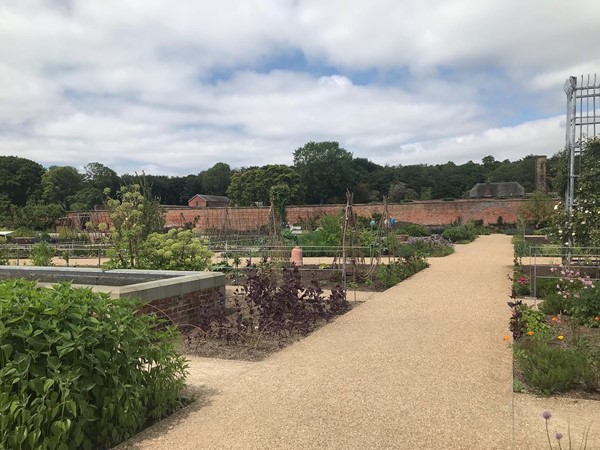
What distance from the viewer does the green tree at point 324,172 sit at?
2936 inches

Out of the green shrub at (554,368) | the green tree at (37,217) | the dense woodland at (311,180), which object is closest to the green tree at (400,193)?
the dense woodland at (311,180)

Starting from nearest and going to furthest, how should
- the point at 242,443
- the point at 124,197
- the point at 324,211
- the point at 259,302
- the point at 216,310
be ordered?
the point at 242,443 < the point at 216,310 < the point at 259,302 < the point at 124,197 < the point at 324,211

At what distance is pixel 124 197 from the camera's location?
11227mm

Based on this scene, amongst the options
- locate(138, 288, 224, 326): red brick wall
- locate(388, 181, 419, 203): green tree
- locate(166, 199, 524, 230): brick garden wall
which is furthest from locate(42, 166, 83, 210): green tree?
locate(138, 288, 224, 326): red brick wall

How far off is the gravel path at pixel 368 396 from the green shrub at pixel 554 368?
0.23 metres

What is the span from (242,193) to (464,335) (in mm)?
64991

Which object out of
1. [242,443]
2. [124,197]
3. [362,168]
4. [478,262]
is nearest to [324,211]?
[478,262]

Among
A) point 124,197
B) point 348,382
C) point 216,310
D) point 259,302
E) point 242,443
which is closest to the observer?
point 242,443

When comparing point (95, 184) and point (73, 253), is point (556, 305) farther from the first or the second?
point (95, 184)

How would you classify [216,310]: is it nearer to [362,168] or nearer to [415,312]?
[415,312]

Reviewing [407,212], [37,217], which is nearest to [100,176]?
[37,217]

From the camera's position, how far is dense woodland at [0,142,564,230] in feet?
221

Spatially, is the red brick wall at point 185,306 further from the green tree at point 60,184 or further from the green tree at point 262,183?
the green tree at point 60,184

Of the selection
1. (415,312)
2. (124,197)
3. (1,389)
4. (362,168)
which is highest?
(362,168)
